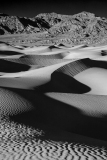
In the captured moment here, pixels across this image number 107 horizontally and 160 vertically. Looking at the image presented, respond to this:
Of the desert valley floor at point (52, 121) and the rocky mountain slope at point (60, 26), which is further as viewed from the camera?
the rocky mountain slope at point (60, 26)

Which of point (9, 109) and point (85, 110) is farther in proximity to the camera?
point (85, 110)

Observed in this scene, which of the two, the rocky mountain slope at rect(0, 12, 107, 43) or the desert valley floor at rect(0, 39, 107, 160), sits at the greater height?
the rocky mountain slope at rect(0, 12, 107, 43)

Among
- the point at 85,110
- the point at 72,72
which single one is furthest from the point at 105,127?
the point at 72,72

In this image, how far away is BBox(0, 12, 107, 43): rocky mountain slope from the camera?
3327 inches

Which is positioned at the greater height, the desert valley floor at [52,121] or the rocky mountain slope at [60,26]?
the rocky mountain slope at [60,26]

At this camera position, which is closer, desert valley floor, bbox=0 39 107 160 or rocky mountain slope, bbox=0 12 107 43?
desert valley floor, bbox=0 39 107 160

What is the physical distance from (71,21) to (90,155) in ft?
362

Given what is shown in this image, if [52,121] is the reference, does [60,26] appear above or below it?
above

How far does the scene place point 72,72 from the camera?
20.7 m

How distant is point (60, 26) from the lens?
107000 millimetres

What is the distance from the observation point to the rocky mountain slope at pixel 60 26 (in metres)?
84.5

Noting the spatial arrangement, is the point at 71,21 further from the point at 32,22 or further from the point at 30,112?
the point at 30,112

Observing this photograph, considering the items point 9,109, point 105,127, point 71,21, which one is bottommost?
point 105,127

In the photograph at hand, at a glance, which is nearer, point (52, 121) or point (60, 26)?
point (52, 121)
